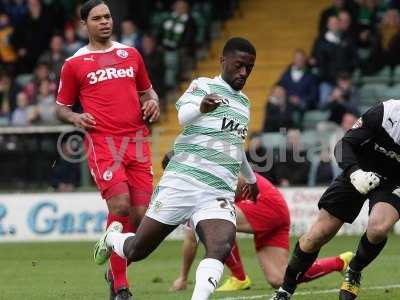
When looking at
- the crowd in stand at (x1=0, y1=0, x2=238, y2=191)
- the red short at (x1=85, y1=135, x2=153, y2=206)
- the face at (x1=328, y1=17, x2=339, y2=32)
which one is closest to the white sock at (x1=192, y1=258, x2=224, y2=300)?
the red short at (x1=85, y1=135, x2=153, y2=206)

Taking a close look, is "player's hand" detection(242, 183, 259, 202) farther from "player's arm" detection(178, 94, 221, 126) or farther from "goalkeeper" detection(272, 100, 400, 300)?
"player's arm" detection(178, 94, 221, 126)

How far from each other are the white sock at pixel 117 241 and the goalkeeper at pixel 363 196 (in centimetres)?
144

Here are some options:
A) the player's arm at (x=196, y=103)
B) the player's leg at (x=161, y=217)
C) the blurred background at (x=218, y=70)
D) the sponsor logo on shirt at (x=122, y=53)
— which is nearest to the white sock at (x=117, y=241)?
the player's leg at (x=161, y=217)

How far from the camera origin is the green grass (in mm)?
11992

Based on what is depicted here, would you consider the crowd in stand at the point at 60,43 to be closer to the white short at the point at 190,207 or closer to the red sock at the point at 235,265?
the red sock at the point at 235,265

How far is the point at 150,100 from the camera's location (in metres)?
11.0

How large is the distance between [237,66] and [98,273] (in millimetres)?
6001

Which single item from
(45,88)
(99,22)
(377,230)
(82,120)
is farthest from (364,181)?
(45,88)

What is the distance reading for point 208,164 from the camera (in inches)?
367

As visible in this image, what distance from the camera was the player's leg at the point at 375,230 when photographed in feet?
32.9

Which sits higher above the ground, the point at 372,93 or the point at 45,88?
the point at 372,93

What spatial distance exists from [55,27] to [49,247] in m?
7.66

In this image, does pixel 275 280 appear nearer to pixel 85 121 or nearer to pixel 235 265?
pixel 235 265

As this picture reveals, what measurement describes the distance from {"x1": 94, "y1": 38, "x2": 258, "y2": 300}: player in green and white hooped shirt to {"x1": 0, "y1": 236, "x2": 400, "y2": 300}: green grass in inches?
90.4
